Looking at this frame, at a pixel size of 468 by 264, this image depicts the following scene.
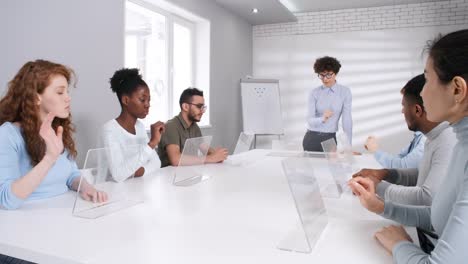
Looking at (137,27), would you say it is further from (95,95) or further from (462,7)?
(462,7)

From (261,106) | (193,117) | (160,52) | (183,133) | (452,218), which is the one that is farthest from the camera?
(261,106)

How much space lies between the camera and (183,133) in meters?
2.70

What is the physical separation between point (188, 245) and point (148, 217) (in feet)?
1.02

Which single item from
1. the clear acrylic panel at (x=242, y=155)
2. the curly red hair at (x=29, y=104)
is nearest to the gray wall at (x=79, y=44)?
the curly red hair at (x=29, y=104)

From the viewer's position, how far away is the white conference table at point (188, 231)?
906mm

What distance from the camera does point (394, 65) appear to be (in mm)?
5504

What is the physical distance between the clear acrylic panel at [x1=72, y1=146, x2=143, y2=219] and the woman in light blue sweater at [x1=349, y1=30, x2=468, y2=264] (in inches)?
38.1

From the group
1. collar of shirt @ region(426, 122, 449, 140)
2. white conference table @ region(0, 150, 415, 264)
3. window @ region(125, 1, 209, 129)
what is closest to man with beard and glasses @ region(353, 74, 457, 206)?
collar of shirt @ region(426, 122, 449, 140)

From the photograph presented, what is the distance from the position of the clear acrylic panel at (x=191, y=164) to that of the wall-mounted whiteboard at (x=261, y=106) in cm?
345

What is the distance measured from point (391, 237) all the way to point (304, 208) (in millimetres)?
241

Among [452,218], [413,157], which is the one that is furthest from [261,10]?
[452,218]

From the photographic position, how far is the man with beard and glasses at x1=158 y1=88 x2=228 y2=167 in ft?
8.32

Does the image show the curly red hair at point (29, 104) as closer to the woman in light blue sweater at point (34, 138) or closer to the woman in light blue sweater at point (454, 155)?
the woman in light blue sweater at point (34, 138)

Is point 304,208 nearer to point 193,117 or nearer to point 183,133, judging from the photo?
point 183,133
